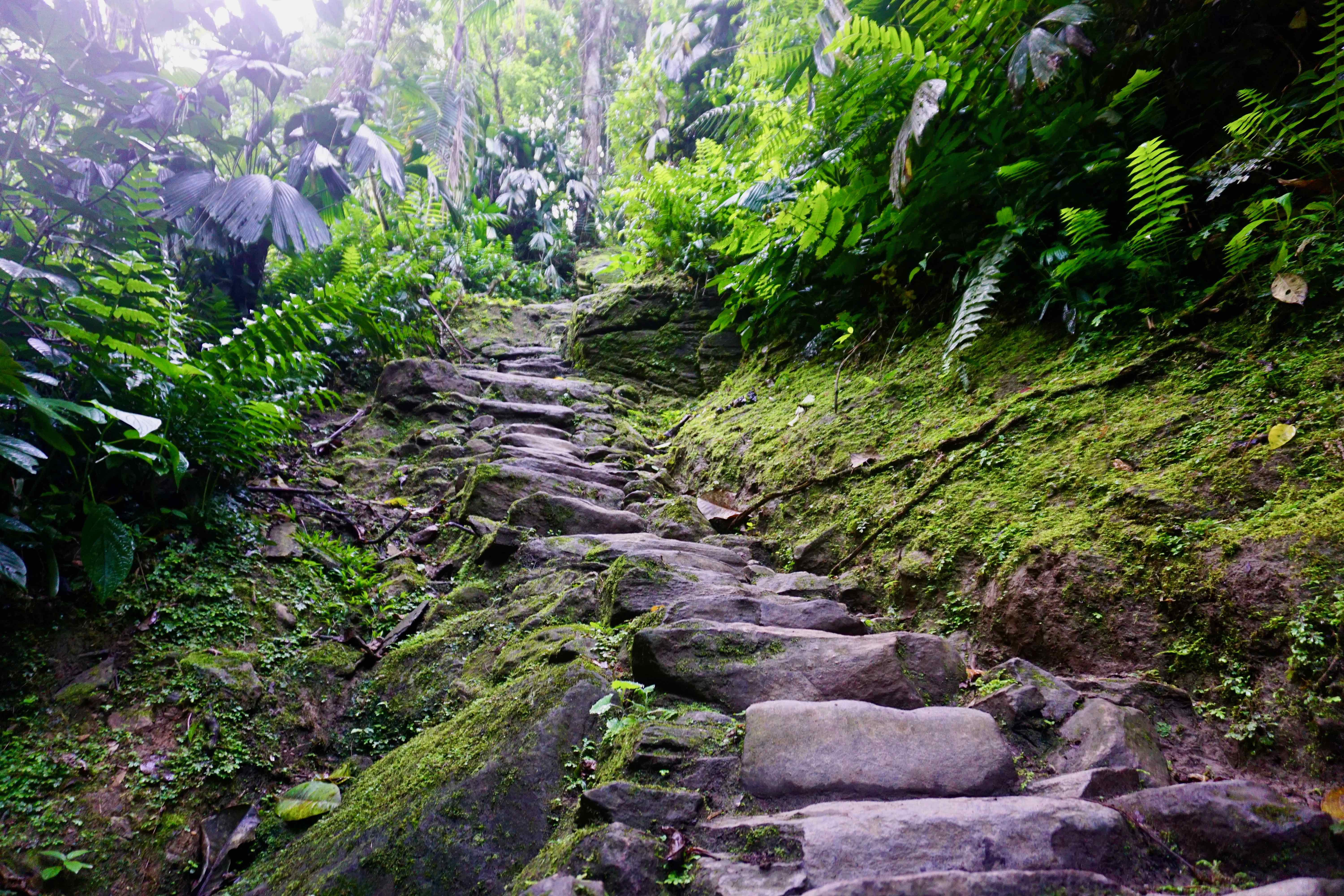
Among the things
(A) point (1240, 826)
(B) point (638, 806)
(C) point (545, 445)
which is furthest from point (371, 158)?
(A) point (1240, 826)

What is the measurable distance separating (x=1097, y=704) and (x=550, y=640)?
1487 millimetres

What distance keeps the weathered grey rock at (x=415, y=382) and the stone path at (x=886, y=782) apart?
3.74 meters

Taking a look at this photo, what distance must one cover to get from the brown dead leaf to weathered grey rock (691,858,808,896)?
1.96 m

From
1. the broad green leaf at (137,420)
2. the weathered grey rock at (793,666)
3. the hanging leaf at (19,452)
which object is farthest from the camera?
the broad green leaf at (137,420)

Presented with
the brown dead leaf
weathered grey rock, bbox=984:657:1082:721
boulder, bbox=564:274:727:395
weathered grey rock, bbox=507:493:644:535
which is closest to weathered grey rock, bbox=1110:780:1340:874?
weathered grey rock, bbox=984:657:1082:721

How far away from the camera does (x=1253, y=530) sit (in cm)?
146

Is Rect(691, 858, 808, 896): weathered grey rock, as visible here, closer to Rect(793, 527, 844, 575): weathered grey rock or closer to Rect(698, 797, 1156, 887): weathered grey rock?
Rect(698, 797, 1156, 887): weathered grey rock

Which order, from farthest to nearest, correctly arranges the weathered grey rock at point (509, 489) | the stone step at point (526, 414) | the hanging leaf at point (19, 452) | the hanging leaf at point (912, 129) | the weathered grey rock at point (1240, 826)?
the stone step at point (526, 414) < the weathered grey rock at point (509, 489) < the hanging leaf at point (912, 129) < the hanging leaf at point (19, 452) < the weathered grey rock at point (1240, 826)

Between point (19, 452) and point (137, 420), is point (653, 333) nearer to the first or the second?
point (137, 420)

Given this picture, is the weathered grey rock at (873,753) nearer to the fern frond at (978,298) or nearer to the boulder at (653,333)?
the fern frond at (978,298)

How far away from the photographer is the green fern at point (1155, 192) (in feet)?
6.74

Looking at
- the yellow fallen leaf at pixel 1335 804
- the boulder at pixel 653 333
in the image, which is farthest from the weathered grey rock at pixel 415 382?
the yellow fallen leaf at pixel 1335 804

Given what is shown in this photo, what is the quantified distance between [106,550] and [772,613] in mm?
2136

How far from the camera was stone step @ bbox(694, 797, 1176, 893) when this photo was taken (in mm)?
1011
